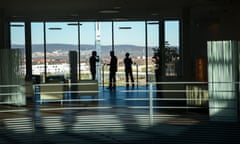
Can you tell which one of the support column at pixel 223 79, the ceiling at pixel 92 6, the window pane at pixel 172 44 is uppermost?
the ceiling at pixel 92 6

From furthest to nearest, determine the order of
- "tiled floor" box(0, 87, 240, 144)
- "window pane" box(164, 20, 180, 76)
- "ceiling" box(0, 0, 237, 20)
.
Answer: "window pane" box(164, 20, 180, 76)
"ceiling" box(0, 0, 237, 20)
"tiled floor" box(0, 87, 240, 144)

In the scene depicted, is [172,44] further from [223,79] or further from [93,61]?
[223,79]

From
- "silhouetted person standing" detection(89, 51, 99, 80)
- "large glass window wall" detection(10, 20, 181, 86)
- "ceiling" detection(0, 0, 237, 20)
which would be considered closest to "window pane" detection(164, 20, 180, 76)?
"large glass window wall" detection(10, 20, 181, 86)

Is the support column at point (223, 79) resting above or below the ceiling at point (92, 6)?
below

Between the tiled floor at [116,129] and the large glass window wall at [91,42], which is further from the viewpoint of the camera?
the large glass window wall at [91,42]

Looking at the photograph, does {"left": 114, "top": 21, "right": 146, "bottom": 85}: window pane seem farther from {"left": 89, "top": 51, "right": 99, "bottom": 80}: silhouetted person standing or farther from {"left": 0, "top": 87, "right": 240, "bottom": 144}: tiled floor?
{"left": 0, "top": 87, "right": 240, "bottom": 144}: tiled floor

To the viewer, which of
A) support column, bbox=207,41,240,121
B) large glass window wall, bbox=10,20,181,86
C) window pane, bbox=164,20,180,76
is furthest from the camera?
large glass window wall, bbox=10,20,181,86

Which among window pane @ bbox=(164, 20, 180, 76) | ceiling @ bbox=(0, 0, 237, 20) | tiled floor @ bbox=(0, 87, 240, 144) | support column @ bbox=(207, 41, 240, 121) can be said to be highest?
ceiling @ bbox=(0, 0, 237, 20)

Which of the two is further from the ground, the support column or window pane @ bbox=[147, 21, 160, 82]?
window pane @ bbox=[147, 21, 160, 82]

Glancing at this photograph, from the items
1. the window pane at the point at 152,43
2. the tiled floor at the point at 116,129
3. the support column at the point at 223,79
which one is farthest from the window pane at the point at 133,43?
the support column at the point at 223,79

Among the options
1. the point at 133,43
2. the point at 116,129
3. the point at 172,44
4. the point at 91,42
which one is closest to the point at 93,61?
the point at 91,42

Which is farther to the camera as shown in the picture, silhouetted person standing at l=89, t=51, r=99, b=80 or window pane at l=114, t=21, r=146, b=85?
window pane at l=114, t=21, r=146, b=85

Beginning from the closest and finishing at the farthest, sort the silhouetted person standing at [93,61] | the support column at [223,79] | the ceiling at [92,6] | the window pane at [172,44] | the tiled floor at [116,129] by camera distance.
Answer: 1. the tiled floor at [116,129]
2. the support column at [223,79]
3. the ceiling at [92,6]
4. the window pane at [172,44]
5. the silhouetted person standing at [93,61]

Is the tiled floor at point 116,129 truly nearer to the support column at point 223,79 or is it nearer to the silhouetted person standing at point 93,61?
the support column at point 223,79
